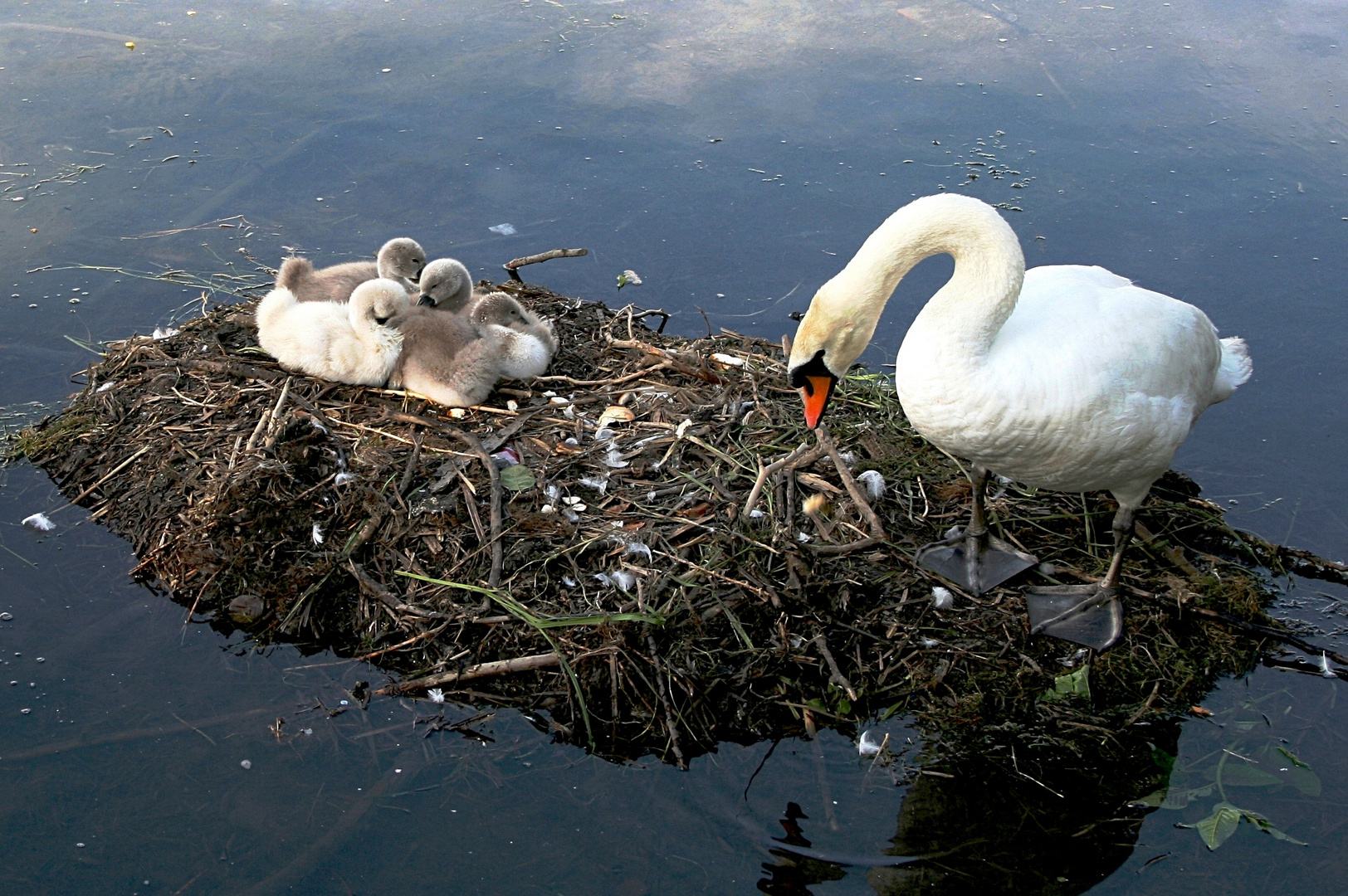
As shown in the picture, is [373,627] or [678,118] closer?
[373,627]

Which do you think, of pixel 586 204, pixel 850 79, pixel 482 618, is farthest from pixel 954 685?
pixel 850 79

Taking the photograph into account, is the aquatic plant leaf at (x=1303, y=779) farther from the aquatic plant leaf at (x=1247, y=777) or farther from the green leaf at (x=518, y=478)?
the green leaf at (x=518, y=478)

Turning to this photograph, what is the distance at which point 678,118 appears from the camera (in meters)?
7.40

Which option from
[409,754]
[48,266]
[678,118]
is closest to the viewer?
[409,754]

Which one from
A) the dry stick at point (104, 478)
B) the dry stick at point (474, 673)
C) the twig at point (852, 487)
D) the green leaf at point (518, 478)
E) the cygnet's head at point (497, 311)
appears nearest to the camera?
the dry stick at point (474, 673)

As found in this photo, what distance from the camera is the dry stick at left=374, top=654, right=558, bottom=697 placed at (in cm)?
369

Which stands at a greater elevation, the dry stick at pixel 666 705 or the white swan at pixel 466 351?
the white swan at pixel 466 351

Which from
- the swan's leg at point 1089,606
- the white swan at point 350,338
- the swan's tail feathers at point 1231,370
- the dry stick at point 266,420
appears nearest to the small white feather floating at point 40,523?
the dry stick at point 266,420

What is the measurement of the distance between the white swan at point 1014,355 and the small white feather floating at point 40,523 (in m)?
2.94

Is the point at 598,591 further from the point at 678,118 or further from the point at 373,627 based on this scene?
the point at 678,118

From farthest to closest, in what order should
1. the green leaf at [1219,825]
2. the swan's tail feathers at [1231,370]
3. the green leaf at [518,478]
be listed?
1. the green leaf at [518,478]
2. the swan's tail feathers at [1231,370]
3. the green leaf at [1219,825]

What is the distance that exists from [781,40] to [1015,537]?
5.33 m

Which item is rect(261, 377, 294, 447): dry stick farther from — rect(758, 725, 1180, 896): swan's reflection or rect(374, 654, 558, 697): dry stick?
rect(758, 725, 1180, 896): swan's reflection

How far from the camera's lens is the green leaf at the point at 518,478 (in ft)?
14.4
